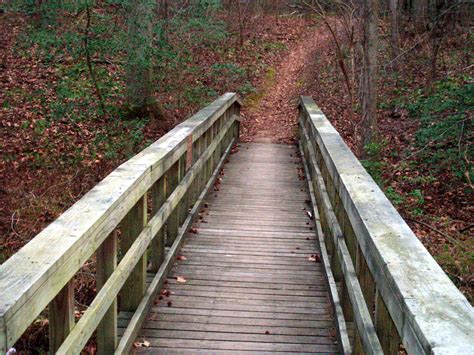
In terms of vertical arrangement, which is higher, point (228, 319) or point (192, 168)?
point (192, 168)

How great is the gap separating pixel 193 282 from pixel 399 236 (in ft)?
8.38

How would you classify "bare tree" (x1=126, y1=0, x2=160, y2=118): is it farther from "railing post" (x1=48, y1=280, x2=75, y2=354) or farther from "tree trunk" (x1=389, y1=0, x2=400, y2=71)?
"railing post" (x1=48, y1=280, x2=75, y2=354)

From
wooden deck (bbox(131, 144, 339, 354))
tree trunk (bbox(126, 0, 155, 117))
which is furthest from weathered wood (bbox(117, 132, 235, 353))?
tree trunk (bbox(126, 0, 155, 117))

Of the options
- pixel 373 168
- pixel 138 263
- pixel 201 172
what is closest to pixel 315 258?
pixel 138 263

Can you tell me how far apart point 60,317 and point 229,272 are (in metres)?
2.89

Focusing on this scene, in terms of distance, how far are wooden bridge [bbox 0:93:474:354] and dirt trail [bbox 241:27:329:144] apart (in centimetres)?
845

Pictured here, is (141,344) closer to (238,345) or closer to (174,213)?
(238,345)

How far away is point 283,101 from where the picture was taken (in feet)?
66.4

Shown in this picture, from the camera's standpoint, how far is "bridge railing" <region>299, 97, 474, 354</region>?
180 cm

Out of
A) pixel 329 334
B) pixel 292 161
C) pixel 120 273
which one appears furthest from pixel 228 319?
pixel 292 161

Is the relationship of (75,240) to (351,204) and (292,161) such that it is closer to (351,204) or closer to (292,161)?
(351,204)

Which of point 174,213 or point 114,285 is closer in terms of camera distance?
point 114,285

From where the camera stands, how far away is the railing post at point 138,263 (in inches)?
148

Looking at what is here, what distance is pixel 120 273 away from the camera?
315cm
